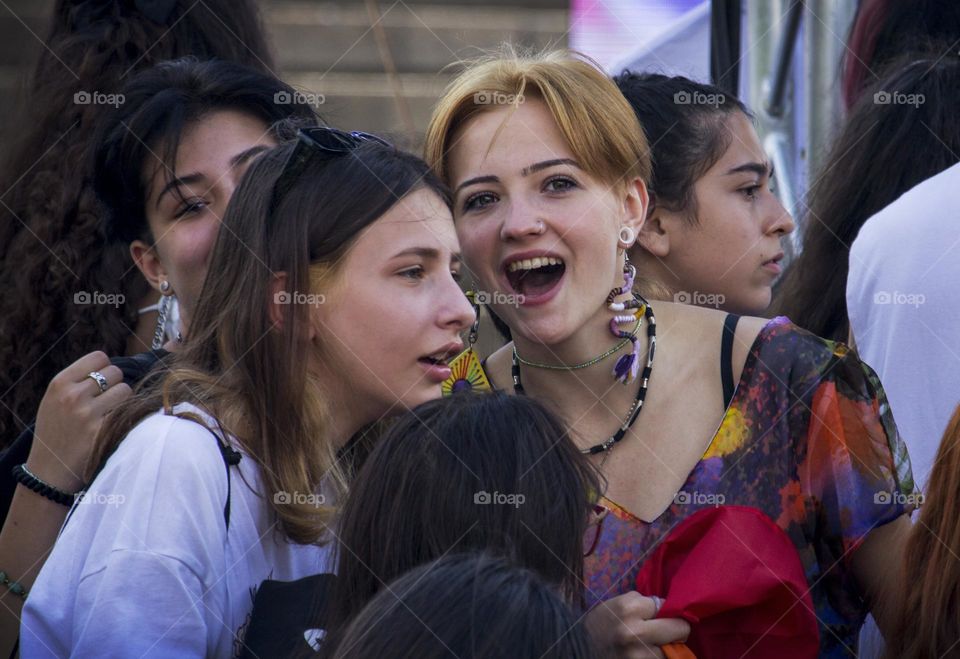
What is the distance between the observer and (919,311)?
2.43 m

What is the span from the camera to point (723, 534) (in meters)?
2.00

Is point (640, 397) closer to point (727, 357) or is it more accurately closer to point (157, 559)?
point (727, 357)

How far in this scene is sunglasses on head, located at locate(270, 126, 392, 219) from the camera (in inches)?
88.0

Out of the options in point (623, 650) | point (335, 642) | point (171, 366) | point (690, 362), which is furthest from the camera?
point (690, 362)

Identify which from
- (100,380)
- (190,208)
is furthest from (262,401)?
(190,208)

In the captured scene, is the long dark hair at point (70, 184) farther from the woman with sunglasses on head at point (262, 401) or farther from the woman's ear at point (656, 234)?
the woman's ear at point (656, 234)

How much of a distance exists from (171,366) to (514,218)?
0.69 metres

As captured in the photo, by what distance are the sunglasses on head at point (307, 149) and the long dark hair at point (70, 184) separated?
0.59m

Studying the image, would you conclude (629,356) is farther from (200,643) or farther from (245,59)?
(245,59)

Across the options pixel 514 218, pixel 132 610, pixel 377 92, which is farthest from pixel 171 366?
pixel 377 92

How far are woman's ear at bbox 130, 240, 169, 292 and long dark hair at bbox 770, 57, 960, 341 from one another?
1451mm

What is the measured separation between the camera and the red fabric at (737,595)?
1944 millimetres

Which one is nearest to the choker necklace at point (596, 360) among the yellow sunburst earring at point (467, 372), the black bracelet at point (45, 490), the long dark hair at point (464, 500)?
the yellow sunburst earring at point (467, 372)

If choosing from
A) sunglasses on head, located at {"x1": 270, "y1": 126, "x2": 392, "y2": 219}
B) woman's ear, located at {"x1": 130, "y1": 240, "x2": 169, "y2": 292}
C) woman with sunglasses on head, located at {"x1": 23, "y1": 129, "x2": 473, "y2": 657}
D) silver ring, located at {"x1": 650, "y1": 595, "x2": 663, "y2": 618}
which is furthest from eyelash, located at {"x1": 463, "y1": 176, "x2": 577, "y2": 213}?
silver ring, located at {"x1": 650, "y1": 595, "x2": 663, "y2": 618}
